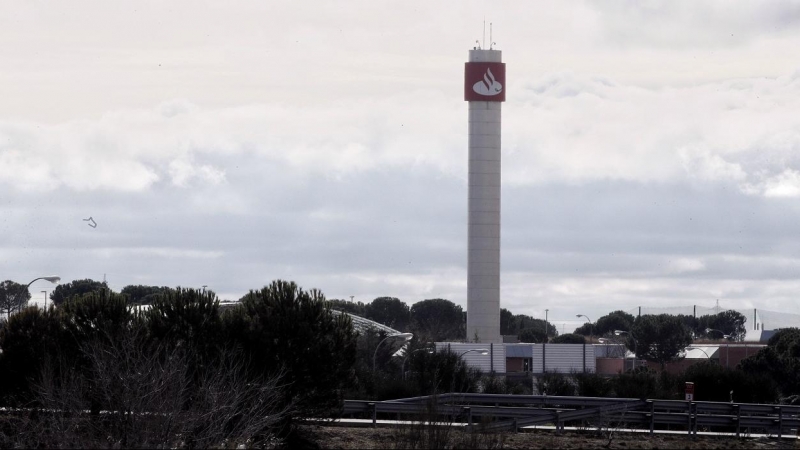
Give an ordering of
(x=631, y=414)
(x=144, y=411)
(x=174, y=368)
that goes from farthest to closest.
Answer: (x=631, y=414)
(x=174, y=368)
(x=144, y=411)

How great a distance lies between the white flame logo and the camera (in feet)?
367

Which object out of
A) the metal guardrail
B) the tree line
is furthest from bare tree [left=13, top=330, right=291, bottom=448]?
the metal guardrail

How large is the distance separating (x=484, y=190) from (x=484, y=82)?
10154 millimetres

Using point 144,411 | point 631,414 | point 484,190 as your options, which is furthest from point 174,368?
point 484,190

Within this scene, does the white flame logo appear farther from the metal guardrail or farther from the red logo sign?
the metal guardrail

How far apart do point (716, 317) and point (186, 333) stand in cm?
15757

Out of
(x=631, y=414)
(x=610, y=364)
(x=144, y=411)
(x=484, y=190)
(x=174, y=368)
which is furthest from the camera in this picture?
(x=484, y=190)

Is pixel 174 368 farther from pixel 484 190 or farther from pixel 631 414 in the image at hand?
pixel 484 190

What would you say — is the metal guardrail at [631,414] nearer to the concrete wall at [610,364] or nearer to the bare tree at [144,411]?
the bare tree at [144,411]

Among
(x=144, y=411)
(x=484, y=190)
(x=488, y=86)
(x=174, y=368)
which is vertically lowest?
(x=144, y=411)

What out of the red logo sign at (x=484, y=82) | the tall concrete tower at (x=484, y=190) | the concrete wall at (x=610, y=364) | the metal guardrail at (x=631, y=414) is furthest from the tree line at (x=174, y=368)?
the red logo sign at (x=484, y=82)

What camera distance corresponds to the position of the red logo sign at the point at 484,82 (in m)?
112

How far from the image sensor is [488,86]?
112250 mm

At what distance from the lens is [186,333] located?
39.7 meters
